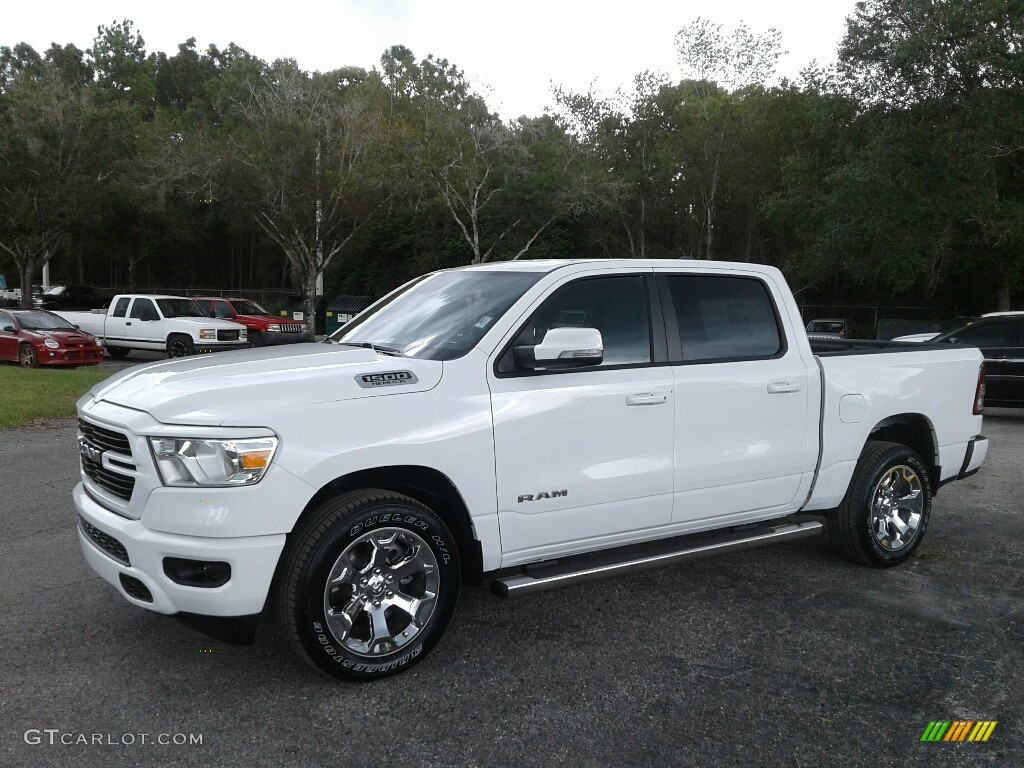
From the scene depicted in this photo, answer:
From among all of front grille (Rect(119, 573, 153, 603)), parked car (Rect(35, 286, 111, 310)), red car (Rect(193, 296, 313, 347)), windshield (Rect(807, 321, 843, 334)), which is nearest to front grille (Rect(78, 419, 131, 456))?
front grille (Rect(119, 573, 153, 603))

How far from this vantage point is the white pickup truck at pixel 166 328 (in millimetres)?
20859

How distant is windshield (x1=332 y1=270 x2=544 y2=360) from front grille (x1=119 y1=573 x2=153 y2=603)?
1591 mm

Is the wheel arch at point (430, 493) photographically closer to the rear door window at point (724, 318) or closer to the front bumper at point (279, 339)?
the rear door window at point (724, 318)

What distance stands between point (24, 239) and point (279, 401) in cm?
3418

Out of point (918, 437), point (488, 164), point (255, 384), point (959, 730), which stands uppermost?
point (488, 164)

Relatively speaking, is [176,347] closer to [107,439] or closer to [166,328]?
[166,328]

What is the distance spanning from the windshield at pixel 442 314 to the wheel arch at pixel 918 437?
2.83m

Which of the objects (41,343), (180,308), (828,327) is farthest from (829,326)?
(41,343)

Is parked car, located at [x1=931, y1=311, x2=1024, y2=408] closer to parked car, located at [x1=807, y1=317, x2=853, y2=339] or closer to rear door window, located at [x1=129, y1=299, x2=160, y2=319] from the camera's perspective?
rear door window, located at [x1=129, y1=299, x2=160, y2=319]

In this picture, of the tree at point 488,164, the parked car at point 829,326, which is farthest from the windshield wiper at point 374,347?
the parked car at point 829,326

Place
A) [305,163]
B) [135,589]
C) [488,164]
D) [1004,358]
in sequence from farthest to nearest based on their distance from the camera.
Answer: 1. [488,164]
2. [305,163]
3. [1004,358]
4. [135,589]

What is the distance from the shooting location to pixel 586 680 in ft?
12.9

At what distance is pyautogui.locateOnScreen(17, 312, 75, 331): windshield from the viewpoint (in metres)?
18.8

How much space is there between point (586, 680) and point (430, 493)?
3.62ft
